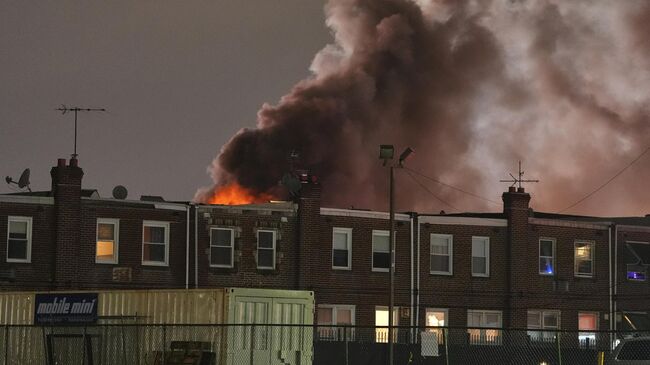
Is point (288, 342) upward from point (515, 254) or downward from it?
downward

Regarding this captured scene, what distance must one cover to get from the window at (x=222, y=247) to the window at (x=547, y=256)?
14.1 metres

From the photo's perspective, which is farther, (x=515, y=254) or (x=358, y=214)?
(x=515, y=254)

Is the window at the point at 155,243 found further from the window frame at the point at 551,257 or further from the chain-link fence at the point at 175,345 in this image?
the window frame at the point at 551,257

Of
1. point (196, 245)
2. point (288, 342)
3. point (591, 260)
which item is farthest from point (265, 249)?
point (288, 342)

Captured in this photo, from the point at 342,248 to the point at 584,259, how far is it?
37.8 ft

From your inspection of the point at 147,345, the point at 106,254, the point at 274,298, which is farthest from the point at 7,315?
the point at 106,254

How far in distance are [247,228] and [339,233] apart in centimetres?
392

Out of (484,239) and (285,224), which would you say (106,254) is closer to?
(285,224)

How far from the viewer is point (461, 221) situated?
190ft

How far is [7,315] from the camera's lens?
38844 mm

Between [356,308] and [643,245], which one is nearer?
[356,308]

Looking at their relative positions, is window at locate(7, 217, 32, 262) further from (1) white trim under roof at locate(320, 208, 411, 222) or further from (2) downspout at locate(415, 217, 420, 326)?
(2) downspout at locate(415, 217, 420, 326)

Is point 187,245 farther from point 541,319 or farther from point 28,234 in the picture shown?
point 541,319

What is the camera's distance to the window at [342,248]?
56094 mm
